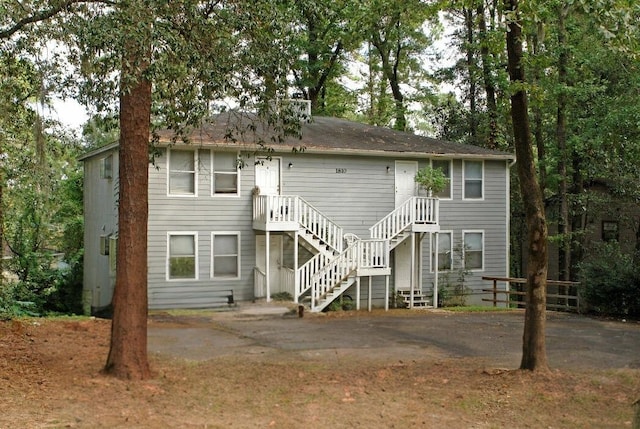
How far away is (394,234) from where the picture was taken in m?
19.7

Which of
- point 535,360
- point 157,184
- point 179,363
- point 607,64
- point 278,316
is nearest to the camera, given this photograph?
point 535,360

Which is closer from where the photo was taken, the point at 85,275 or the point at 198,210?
the point at 198,210

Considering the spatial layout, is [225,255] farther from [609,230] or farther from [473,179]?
[609,230]

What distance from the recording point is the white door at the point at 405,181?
69.7 feet

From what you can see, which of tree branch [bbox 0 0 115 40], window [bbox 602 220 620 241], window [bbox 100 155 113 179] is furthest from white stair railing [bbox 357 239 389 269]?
window [bbox 602 220 620 241]

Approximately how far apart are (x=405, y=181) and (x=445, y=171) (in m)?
1.62

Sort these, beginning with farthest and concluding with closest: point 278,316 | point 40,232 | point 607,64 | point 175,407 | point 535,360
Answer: point 40,232 → point 607,64 → point 278,316 → point 535,360 → point 175,407

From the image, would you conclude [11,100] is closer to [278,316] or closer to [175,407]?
[175,407]

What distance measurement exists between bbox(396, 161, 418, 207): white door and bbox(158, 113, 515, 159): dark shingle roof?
0.56 m

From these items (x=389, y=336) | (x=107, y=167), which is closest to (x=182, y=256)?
(x=107, y=167)

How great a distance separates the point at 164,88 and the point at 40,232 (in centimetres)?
2079

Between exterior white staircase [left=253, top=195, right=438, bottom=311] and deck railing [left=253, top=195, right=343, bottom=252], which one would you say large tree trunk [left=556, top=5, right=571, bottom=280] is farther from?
deck railing [left=253, top=195, right=343, bottom=252]

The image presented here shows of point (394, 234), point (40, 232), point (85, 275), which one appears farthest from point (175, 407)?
point (40, 232)

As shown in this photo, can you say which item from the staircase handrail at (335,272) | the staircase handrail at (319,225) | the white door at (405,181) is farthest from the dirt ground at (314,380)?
the white door at (405,181)
